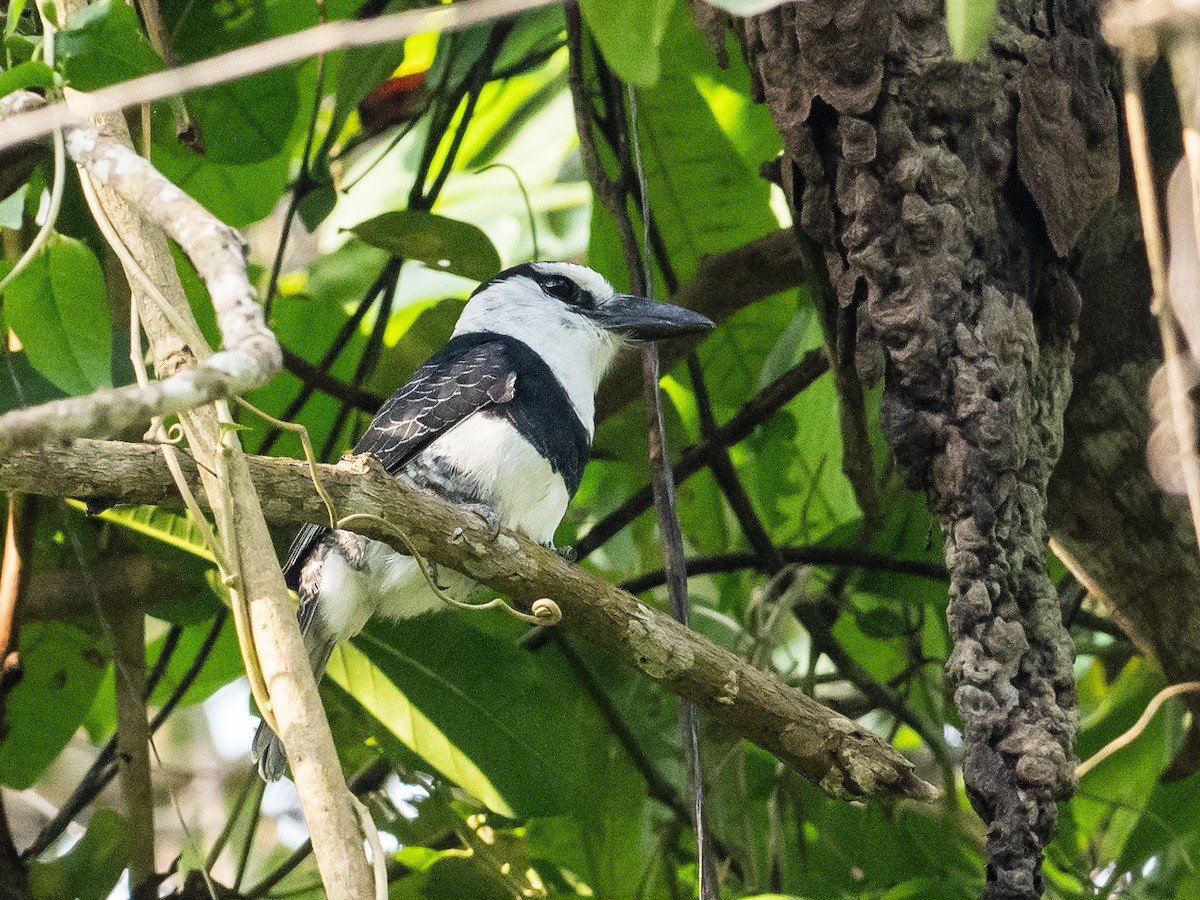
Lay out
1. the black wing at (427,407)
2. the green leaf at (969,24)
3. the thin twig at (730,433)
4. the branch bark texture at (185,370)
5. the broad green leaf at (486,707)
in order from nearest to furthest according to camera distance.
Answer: the branch bark texture at (185,370) < the green leaf at (969,24) < the broad green leaf at (486,707) < the black wing at (427,407) < the thin twig at (730,433)

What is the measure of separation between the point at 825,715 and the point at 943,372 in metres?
0.42

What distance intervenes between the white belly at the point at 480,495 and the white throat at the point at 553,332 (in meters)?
0.19

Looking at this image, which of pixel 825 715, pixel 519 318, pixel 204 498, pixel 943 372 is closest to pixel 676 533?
pixel 825 715

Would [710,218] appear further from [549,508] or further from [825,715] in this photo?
[825,715]

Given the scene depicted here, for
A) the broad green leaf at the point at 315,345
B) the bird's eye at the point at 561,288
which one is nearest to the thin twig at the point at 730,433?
the bird's eye at the point at 561,288

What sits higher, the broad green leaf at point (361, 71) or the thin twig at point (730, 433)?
the broad green leaf at point (361, 71)

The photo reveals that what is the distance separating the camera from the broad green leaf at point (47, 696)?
8.18ft

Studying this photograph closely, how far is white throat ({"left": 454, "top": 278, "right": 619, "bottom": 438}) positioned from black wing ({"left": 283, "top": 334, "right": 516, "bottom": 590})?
15cm

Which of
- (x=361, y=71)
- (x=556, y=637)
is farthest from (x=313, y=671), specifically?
(x=361, y=71)

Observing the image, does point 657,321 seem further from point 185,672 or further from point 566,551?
point 185,672

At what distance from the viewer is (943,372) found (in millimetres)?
1548

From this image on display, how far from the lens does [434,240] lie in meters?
2.40

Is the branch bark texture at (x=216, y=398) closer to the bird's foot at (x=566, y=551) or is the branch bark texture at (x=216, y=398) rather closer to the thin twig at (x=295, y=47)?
the thin twig at (x=295, y=47)

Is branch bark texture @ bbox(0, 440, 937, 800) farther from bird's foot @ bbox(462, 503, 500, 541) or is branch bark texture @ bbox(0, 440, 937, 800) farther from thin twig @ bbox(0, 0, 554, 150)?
thin twig @ bbox(0, 0, 554, 150)
